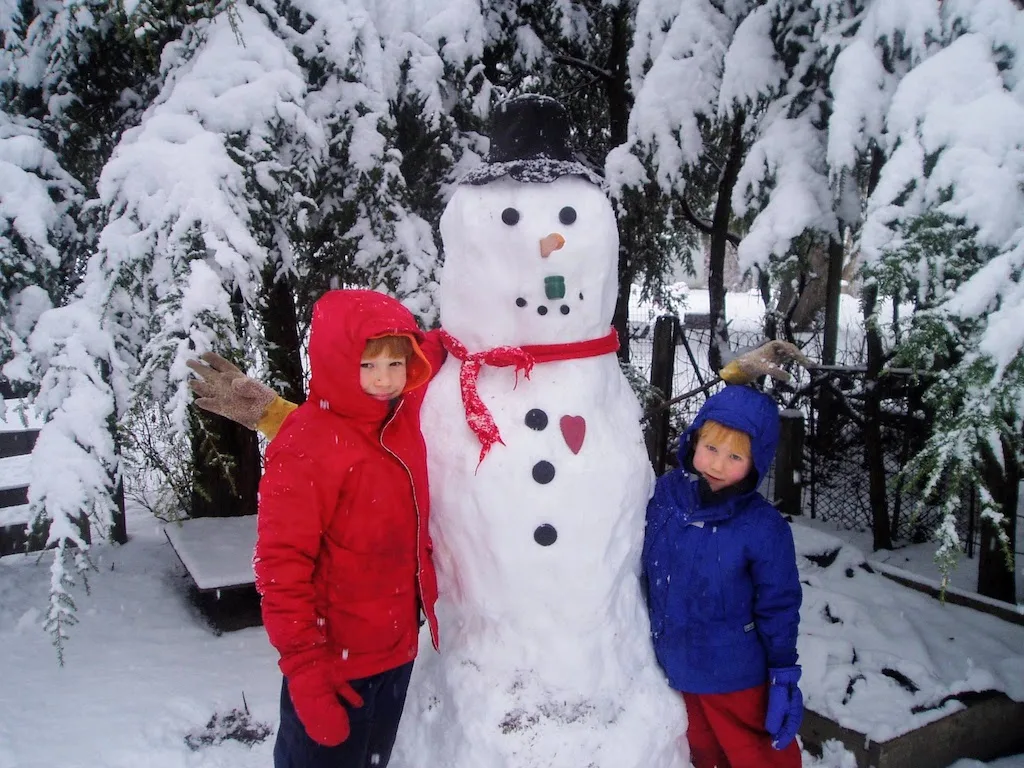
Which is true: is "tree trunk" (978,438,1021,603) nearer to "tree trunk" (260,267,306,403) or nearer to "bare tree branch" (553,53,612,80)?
"bare tree branch" (553,53,612,80)

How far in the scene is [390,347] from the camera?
79.0 inches

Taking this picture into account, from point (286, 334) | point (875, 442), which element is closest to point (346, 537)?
point (286, 334)

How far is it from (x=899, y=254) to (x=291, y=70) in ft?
8.65

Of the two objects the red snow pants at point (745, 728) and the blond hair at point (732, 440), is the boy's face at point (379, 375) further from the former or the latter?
the red snow pants at point (745, 728)

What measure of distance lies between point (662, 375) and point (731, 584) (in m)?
3.38

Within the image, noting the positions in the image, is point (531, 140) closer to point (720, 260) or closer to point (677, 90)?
point (677, 90)

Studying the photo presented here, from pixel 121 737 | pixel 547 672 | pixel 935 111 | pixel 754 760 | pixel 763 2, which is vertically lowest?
pixel 121 737

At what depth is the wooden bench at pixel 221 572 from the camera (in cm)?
403

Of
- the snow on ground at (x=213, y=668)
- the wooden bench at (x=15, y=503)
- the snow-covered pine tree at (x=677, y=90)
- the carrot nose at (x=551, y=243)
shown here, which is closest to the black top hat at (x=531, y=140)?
the carrot nose at (x=551, y=243)

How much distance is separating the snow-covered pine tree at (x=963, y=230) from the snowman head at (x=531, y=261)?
3.25 ft

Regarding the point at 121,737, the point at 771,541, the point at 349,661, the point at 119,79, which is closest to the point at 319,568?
the point at 349,661

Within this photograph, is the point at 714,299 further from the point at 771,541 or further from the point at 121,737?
A: the point at 121,737

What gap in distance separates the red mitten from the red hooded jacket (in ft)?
0.12

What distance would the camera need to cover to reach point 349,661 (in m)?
1.98
